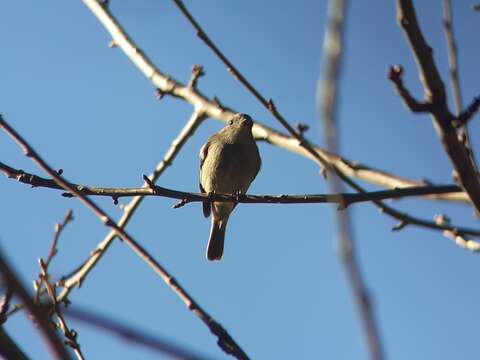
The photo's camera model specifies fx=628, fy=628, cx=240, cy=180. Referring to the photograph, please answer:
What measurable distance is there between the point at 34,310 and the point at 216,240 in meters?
7.46

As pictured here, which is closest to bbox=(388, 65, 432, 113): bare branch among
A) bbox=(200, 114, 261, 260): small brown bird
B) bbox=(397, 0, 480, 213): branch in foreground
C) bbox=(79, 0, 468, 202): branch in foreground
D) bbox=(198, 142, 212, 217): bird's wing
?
bbox=(397, 0, 480, 213): branch in foreground

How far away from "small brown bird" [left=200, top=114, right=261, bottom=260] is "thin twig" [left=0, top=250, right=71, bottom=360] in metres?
6.36

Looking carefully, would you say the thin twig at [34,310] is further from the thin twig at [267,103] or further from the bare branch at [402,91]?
the bare branch at [402,91]

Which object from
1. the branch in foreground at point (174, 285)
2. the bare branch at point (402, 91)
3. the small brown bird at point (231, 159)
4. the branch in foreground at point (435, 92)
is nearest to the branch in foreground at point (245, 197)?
the branch in foreground at point (435, 92)

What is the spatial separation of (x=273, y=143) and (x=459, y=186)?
114 inches

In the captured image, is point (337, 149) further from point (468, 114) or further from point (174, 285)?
point (468, 114)

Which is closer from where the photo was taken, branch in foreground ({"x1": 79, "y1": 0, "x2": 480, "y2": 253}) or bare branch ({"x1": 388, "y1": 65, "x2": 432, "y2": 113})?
bare branch ({"x1": 388, "y1": 65, "x2": 432, "y2": 113})

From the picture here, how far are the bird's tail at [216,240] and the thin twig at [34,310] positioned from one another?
741cm

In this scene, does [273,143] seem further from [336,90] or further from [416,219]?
[336,90]

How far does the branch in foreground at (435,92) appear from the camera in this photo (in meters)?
2.15

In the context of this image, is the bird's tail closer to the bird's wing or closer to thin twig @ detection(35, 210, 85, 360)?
the bird's wing

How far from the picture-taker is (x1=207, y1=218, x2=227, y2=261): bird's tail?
837cm

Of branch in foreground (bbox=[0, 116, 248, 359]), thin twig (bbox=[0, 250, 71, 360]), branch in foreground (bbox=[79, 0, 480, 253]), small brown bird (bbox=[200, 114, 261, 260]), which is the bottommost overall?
thin twig (bbox=[0, 250, 71, 360])

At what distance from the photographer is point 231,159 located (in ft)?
24.1
